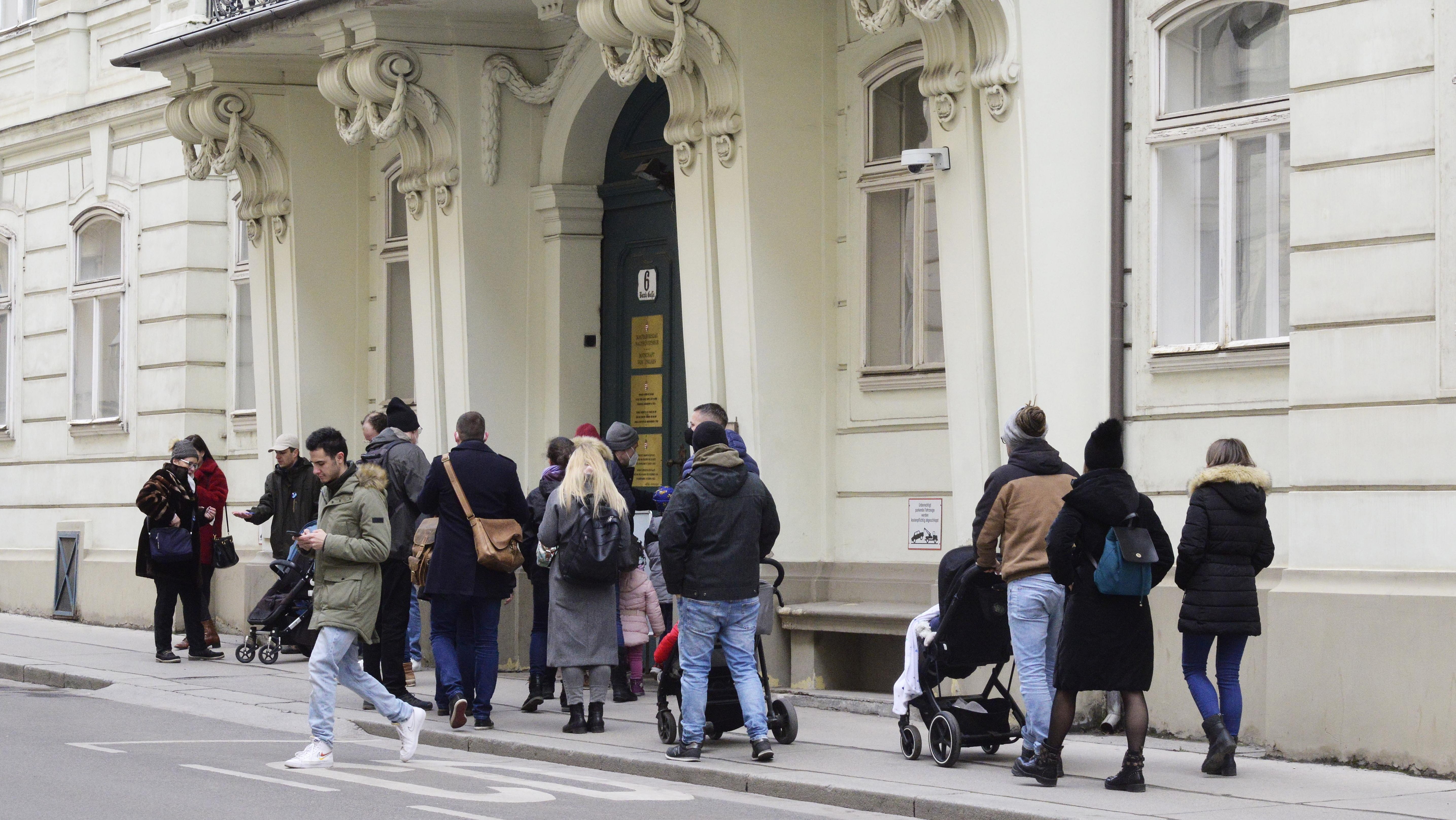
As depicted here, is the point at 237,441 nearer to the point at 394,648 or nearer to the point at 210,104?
the point at 210,104

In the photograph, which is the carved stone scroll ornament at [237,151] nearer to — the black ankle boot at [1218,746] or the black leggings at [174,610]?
the black leggings at [174,610]

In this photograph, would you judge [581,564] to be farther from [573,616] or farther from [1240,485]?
[1240,485]

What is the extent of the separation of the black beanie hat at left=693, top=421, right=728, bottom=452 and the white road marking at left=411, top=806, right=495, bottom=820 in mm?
2635

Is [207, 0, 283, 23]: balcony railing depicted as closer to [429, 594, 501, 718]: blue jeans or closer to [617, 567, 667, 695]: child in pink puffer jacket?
[617, 567, 667, 695]: child in pink puffer jacket

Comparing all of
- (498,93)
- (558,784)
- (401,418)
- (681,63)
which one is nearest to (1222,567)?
(558,784)

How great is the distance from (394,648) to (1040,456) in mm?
5059

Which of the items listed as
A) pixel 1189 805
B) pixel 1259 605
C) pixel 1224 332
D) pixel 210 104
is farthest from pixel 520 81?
pixel 1189 805

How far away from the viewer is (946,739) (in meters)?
10.0

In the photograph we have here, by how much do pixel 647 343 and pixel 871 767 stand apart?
6.66 meters

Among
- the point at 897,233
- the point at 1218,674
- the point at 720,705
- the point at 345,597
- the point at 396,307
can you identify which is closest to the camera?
the point at 1218,674

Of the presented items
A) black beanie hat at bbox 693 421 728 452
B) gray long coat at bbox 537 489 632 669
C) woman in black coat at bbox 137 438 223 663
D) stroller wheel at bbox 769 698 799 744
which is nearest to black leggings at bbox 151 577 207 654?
woman in black coat at bbox 137 438 223 663

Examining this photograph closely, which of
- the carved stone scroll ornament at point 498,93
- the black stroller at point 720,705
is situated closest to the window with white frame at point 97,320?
the carved stone scroll ornament at point 498,93

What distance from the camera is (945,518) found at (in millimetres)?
12992

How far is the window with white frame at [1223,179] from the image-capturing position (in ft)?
37.3
